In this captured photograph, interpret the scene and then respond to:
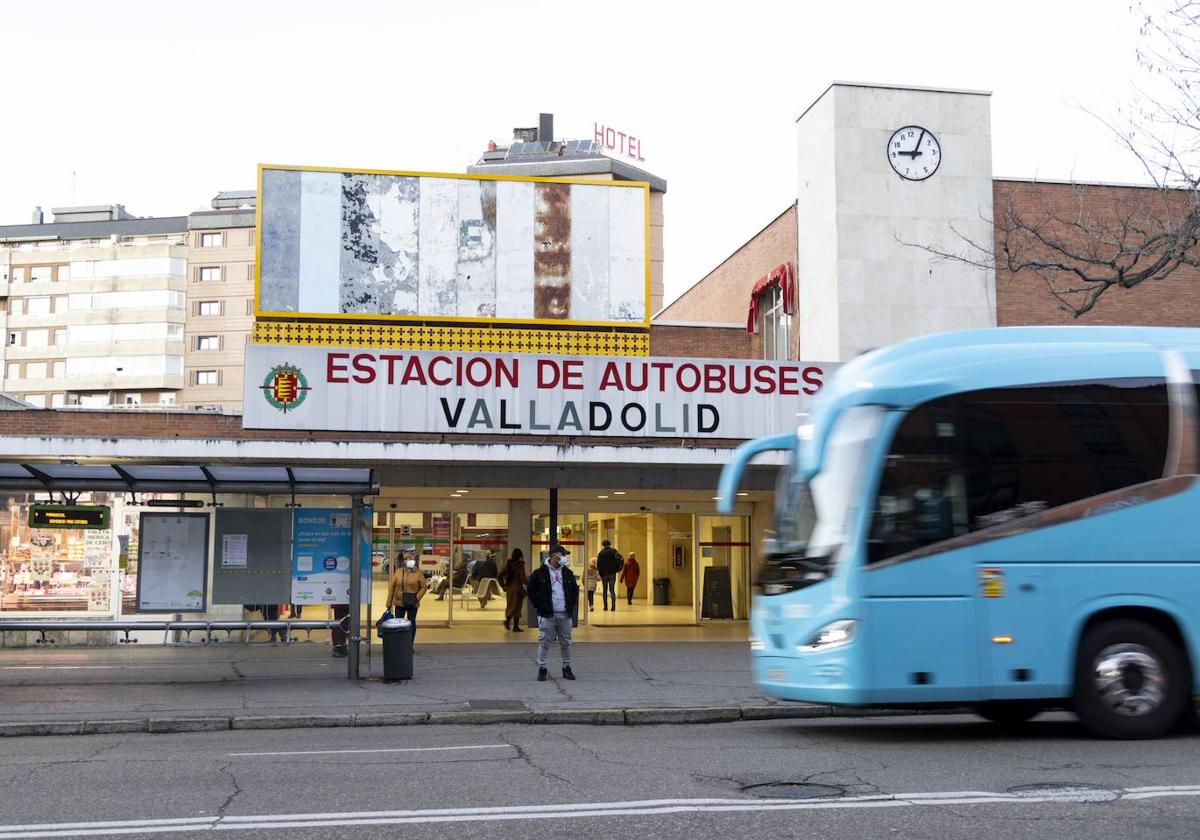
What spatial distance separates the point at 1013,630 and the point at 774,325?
19497mm

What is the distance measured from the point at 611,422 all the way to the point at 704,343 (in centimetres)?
784

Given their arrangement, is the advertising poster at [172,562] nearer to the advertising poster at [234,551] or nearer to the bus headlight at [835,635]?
the advertising poster at [234,551]

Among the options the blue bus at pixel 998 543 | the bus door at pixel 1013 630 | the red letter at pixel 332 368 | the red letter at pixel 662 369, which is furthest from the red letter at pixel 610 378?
the bus door at pixel 1013 630

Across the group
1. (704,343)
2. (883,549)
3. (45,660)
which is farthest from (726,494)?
(704,343)

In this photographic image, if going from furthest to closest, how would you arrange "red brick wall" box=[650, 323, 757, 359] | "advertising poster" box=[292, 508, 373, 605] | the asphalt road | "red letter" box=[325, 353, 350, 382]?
"red brick wall" box=[650, 323, 757, 359] → "red letter" box=[325, 353, 350, 382] → "advertising poster" box=[292, 508, 373, 605] → the asphalt road

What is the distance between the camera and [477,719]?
44.3ft

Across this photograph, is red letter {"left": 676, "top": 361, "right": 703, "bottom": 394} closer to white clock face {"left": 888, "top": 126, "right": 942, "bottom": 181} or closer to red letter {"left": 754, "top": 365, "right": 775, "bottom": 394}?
red letter {"left": 754, "top": 365, "right": 775, "bottom": 394}

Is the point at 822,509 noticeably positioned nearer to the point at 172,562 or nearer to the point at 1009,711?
the point at 1009,711

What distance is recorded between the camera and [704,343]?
28609 millimetres

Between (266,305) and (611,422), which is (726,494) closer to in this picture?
(611,422)

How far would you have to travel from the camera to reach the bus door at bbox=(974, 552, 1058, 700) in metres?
10.7

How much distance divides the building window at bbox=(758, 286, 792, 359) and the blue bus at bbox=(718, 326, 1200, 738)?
17.3m

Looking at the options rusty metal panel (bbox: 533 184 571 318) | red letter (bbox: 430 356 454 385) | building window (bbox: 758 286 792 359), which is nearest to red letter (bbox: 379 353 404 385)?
red letter (bbox: 430 356 454 385)

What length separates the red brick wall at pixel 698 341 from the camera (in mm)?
28000
